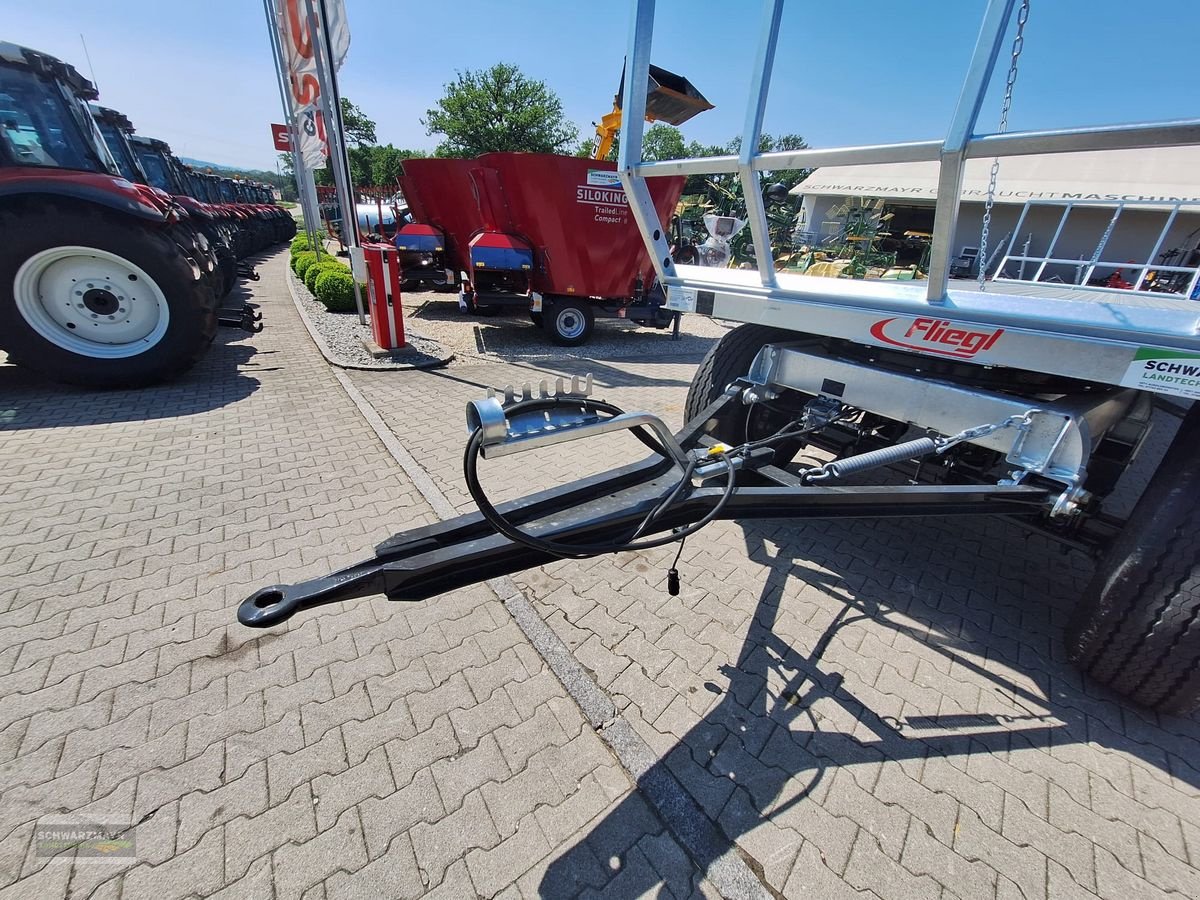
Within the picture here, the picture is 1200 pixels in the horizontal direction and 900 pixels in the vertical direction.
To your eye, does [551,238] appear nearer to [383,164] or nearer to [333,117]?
[333,117]

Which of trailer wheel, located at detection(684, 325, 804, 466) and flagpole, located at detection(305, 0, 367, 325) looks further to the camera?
flagpole, located at detection(305, 0, 367, 325)

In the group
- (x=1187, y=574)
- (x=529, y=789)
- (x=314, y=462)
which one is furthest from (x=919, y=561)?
(x=314, y=462)

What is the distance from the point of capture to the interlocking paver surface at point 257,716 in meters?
1.42

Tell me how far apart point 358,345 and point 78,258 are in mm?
2630

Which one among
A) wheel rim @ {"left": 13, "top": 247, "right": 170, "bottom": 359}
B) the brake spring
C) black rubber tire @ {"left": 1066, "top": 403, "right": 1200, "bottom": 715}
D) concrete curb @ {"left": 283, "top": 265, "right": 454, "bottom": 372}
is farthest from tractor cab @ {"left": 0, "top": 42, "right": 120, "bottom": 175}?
black rubber tire @ {"left": 1066, "top": 403, "right": 1200, "bottom": 715}

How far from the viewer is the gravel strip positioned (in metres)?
5.89

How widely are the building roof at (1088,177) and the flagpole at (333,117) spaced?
5.75 metres

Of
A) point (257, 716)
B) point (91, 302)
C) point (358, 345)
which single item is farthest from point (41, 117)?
point (257, 716)

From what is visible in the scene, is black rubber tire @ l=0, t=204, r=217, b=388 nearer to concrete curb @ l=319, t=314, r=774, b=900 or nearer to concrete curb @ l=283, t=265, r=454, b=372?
concrete curb @ l=283, t=265, r=454, b=372

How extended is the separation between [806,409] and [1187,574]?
4.50 ft

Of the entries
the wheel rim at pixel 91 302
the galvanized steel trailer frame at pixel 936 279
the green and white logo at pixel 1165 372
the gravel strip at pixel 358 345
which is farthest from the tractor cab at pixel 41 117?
the green and white logo at pixel 1165 372

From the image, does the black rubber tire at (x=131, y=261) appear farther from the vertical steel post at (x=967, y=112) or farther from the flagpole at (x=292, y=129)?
the flagpole at (x=292, y=129)

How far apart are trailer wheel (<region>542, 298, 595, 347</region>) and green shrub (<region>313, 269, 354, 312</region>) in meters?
3.31

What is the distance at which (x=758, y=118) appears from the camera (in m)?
1.89
